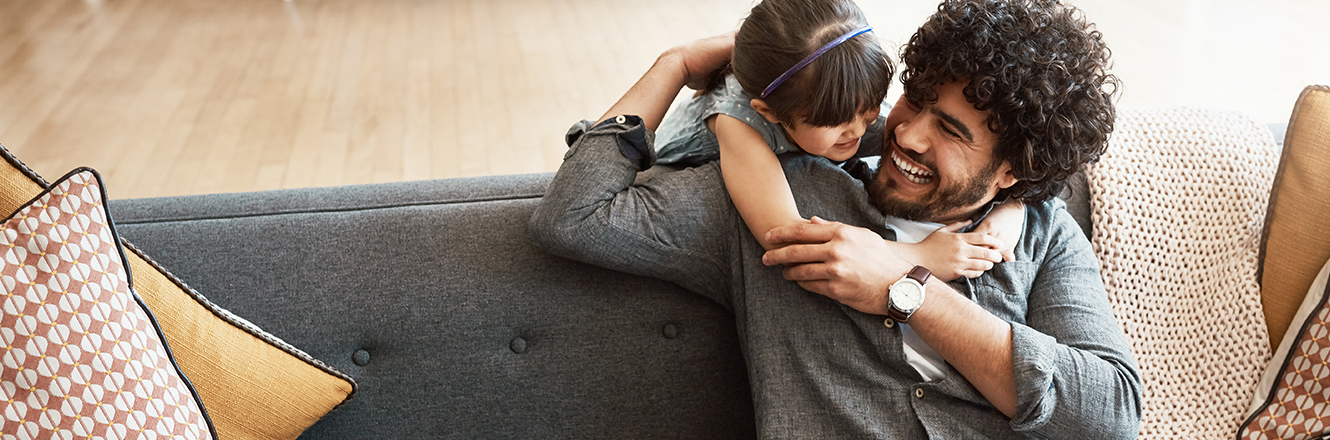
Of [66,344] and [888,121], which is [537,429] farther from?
[888,121]

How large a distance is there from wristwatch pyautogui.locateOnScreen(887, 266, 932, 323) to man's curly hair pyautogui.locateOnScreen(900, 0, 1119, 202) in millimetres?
263

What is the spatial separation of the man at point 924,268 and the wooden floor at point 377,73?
1699mm

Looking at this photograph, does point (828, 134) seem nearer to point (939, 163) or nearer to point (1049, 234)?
point (939, 163)

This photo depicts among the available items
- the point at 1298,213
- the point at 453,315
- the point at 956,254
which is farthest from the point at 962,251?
the point at 453,315

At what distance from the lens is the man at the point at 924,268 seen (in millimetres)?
1318

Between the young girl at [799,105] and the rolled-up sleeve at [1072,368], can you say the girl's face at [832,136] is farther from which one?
the rolled-up sleeve at [1072,368]

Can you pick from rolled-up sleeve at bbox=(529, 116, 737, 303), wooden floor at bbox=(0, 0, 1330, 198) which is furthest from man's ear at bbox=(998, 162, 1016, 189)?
wooden floor at bbox=(0, 0, 1330, 198)

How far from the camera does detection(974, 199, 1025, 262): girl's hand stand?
1.43 metres

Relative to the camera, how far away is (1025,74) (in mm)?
1329

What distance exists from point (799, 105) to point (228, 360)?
960mm

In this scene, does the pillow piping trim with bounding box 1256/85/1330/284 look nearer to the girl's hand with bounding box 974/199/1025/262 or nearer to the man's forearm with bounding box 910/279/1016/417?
the girl's hand with bounding box 974/199/1025/262

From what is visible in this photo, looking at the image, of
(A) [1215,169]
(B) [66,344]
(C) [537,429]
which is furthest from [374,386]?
(A) [1215,169]

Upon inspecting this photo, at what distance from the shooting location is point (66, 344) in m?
1.08

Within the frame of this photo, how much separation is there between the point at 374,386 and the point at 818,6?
973mm
